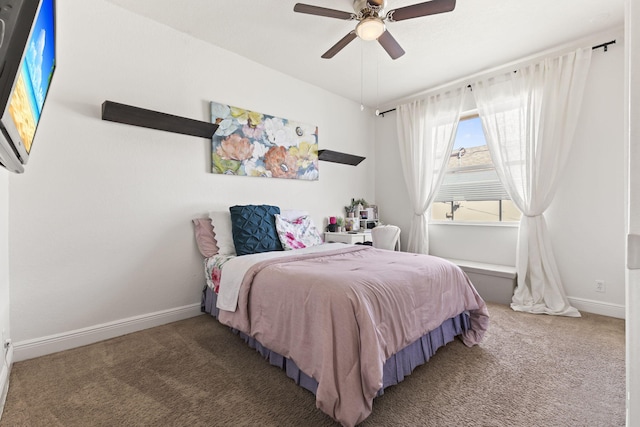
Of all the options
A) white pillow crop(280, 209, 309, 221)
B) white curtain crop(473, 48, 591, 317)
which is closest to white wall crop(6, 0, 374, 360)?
white pillow crop(280, 209, 309, 221)

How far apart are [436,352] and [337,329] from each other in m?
1.09

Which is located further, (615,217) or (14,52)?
(615,217)

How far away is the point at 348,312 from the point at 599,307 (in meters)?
2.96

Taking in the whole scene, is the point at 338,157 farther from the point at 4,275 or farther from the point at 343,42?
the point at 4,275

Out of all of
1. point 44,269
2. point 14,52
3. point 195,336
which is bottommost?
point 195,336

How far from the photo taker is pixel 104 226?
2.32 metres

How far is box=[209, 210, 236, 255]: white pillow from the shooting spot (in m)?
2.74

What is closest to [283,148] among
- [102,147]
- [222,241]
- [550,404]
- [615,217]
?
[222,241]

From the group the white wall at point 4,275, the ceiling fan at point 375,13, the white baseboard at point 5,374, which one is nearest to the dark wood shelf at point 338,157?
the ceiling fan at point 375,13

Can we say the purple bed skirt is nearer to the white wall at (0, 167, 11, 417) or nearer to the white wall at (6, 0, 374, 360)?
the white wall at (6, 0, 374, 360)

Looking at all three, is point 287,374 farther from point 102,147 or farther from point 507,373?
point 102,147

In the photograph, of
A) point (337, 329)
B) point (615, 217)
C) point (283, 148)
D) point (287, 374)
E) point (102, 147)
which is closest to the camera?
point (337, 329)

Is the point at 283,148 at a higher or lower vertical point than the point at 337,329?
higher

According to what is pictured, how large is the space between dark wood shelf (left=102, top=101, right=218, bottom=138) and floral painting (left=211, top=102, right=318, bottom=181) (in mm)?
195
